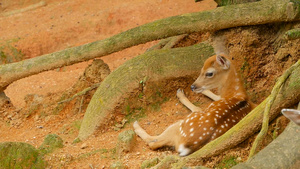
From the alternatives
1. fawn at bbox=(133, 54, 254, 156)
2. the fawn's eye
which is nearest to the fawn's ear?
fawn at bbox=(133, 54, 254, 156)

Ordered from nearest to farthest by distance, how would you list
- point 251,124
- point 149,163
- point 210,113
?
point 251,124 → point 149,163 → point 210,113

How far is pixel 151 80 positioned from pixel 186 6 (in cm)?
630

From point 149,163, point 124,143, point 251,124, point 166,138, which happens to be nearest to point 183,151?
point 149,163

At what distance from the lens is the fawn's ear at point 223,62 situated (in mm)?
5730

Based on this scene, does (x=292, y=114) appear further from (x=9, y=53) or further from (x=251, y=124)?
(x=9, y=53)

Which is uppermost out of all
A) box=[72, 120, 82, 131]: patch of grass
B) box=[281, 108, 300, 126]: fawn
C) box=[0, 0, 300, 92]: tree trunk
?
box=[0, 0, 300, 92]: tree trunk

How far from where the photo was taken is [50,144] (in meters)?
5.32

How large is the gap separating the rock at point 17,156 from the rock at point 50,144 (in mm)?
306

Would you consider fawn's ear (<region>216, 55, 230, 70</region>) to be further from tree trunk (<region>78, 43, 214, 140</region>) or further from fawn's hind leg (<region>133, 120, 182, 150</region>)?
fawn's hind leg (<region>133, 120, 182, 150</region>)

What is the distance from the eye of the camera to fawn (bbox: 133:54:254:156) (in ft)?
15.5

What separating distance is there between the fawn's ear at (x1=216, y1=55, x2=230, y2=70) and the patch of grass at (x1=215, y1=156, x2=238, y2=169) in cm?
188

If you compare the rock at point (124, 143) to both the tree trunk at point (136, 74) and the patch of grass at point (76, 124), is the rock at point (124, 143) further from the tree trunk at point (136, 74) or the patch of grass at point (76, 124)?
the patch of grass at point (76, 124)

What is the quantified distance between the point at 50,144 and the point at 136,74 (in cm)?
159

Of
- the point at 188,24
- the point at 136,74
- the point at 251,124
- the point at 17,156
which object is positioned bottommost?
the point at 17,156
